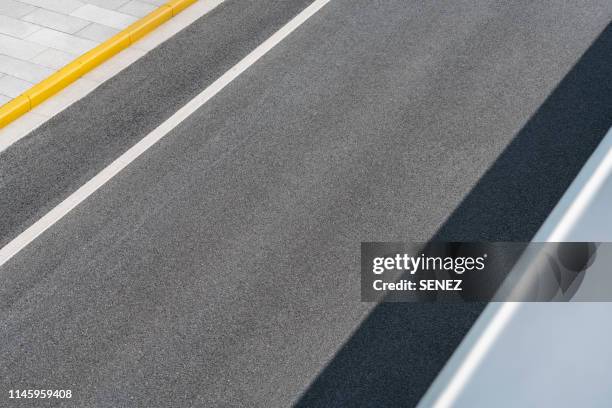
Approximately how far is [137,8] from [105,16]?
0.46 m

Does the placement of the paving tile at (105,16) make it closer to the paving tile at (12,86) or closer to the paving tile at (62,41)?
the paving tile at (62,41)

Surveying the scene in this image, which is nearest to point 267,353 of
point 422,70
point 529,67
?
point 422,70

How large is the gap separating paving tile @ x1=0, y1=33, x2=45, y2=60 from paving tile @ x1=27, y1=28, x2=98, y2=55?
0.11m

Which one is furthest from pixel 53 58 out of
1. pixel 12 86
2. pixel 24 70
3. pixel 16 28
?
pixel 16 28

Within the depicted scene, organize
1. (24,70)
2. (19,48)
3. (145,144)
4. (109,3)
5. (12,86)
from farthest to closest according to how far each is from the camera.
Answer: (109,3), (19,48), (24,70), (12,86), (145,144)

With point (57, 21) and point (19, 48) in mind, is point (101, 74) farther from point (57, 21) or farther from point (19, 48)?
point (57, 21)

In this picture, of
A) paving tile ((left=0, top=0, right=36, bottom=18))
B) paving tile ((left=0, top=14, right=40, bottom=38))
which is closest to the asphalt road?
paving tile ((left=0, top=14, right=40, bottom=38))

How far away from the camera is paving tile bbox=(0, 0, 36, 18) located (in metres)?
11.4

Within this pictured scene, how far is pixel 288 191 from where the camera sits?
878cm

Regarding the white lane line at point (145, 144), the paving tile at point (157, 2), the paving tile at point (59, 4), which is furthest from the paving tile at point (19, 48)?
the white lane line at point (145, 144)

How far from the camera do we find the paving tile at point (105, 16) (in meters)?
11.3

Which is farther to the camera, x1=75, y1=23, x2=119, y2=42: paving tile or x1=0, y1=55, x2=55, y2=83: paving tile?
x1=75, y1=23, x2=119, y2=42: paving tile

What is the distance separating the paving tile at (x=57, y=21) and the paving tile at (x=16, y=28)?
0.11m

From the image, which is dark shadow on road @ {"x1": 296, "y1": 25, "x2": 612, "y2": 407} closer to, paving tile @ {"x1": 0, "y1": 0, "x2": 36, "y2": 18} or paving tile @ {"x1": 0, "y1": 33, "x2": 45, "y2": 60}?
paving tile @ {"x1": 0, "y1": 33, "x2": 45, "y2": 60}
